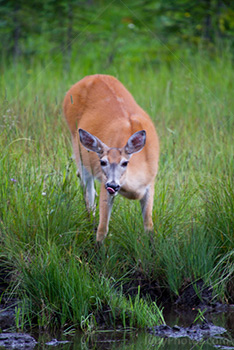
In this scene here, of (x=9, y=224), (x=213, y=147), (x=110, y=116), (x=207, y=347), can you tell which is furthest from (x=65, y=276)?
(x=213, y=147)

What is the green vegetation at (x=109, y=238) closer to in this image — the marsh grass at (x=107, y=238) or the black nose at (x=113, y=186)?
the marsh grass at (x=107, y=238)

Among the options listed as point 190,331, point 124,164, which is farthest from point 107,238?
point 190,331

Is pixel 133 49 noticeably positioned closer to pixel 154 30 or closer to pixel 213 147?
pixel 154 30

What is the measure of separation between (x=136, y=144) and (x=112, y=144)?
463mm

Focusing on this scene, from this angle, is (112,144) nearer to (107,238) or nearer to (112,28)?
(107,238)

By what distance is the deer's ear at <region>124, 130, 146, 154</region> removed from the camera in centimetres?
521

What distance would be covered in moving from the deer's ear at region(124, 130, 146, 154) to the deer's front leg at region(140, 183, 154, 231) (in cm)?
52

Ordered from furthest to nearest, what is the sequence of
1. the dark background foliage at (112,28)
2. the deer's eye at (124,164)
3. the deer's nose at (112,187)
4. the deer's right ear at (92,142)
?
the dark background foliage at (112,28) → the deer's right ear at (92,142) → the deer's eye at (124,164) → the deer's nose at (112,187)

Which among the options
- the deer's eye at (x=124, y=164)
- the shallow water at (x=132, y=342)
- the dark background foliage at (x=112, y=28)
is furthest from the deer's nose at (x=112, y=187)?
the dark background foliage at (x=112, y=28)

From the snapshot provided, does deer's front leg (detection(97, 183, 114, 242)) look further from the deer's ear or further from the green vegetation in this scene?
the deer's ear

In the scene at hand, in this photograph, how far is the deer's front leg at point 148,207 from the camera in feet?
18.0

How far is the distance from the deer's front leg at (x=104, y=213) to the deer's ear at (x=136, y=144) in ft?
1.47

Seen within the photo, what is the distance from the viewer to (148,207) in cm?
556

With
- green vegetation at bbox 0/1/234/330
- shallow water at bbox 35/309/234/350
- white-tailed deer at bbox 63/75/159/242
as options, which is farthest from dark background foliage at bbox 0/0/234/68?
shallow water at bbox 35/309/234/350
